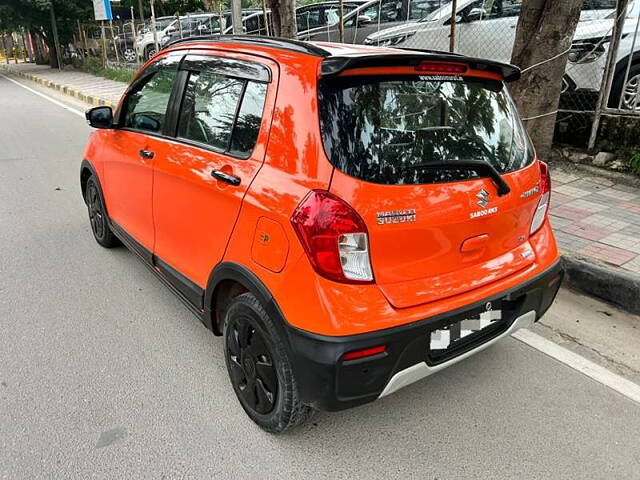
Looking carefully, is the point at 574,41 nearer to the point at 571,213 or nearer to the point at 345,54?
the point at 571,213

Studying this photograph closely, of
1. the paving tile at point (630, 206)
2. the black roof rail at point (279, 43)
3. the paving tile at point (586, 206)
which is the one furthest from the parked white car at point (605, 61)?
the black roof rail at point (279, 43)

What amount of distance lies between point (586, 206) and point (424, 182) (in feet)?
11.9

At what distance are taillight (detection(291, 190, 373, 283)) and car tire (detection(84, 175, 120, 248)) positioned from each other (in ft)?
9.25

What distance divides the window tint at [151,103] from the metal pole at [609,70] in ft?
16.1

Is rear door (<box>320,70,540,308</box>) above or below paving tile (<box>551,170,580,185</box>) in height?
above

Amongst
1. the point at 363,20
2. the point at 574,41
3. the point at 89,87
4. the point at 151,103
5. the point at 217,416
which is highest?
the point at 363,20

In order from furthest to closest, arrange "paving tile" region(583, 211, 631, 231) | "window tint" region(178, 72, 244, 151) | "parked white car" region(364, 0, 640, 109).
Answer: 1. "parked white car" region(364, 0, 640, 109)
2. "paving tile" region(583, 211, 631, 231)
3. "window tint" region(178, 72, 244, 151)

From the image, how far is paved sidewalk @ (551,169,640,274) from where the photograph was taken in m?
3.92

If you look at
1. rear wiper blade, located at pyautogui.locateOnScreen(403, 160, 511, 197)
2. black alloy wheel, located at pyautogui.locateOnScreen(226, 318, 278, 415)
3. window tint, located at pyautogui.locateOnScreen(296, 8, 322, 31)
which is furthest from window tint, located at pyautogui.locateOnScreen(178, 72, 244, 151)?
window tint, located at pyautogui.locateOnScreen(296, 8, 322, 31)

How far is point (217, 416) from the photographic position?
8.09 ft

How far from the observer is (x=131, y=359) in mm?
2926

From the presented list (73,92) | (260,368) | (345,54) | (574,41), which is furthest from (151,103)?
(73,92)

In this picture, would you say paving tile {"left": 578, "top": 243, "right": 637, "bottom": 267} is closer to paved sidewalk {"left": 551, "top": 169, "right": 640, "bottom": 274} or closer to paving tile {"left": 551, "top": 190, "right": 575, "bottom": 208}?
paved sidewalk {"left": 551, "top": 169, "right": 640, "bottom": 274}

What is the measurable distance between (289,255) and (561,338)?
2037 millimetres
